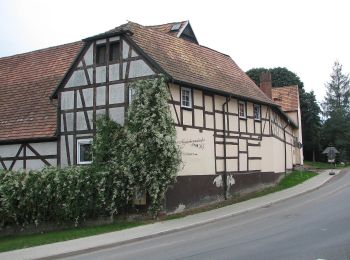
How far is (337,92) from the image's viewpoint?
255 feet

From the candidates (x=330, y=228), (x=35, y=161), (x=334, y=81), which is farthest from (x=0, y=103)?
(x=334, y=81)

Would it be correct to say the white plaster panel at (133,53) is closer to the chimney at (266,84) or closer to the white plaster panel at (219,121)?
the white plaster panel at (219,121)

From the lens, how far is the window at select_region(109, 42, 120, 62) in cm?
2117

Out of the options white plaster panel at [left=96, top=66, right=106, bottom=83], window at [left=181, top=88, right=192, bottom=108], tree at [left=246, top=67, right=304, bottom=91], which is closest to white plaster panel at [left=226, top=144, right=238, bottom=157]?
window at [left=181, top=88, right=192, bottom=108]

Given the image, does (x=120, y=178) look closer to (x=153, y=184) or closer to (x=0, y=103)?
(x=153, y=184)

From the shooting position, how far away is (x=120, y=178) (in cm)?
1859

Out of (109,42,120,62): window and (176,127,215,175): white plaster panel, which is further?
(109,42,120,62): window

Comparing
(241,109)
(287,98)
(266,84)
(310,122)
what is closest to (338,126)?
(310,122)

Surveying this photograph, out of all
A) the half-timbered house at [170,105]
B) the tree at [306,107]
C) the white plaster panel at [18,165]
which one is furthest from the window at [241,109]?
the tree at [306,107]

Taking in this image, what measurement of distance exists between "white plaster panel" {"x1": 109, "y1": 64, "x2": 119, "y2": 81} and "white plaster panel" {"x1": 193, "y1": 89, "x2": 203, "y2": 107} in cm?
343

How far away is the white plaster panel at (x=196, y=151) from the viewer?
2039 cm

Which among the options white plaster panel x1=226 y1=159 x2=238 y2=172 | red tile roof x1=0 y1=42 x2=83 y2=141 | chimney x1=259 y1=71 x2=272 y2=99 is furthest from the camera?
chimney x1=259 y1=71 x2=272 y2=99

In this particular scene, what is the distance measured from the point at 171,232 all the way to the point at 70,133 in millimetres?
7977

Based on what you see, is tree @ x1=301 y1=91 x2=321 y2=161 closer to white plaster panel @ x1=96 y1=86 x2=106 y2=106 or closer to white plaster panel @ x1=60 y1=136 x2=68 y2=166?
white plaster panel @ x1=96 y1=86 x2=106 y2=106
